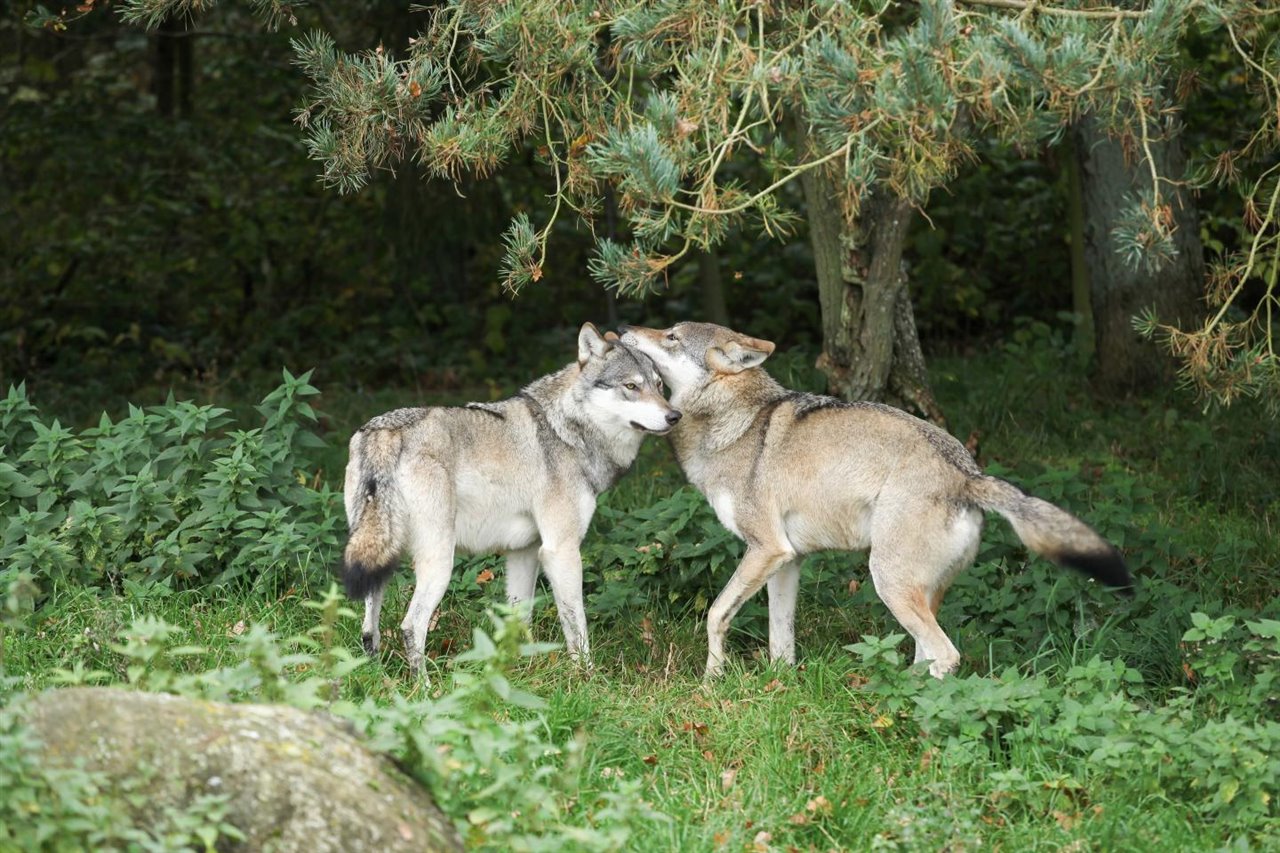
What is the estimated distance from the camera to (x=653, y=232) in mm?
4996

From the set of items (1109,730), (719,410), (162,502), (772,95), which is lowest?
(1109,730)

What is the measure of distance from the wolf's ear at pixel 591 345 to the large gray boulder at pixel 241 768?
3372mm

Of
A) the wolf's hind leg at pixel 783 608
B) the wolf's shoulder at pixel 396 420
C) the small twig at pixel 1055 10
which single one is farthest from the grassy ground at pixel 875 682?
the small twig at pixel 1055 10

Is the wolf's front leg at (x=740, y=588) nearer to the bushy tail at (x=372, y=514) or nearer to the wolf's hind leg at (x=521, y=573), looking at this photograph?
the wolf's hind leg at (x=521, y=573)

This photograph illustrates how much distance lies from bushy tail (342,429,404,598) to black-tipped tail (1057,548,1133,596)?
114 inches

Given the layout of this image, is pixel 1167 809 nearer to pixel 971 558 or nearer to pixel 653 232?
pixel 971 558

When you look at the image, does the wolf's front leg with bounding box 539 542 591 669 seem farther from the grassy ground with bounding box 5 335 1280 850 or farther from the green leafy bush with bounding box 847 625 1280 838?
the green leafy bush with bounding box 847 625 1280 838

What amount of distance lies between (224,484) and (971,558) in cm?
393

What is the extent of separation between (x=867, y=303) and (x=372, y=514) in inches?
146

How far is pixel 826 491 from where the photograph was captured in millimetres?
6383

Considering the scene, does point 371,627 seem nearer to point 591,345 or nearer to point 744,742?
point 591,345

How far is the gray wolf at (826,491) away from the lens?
5.96 metres

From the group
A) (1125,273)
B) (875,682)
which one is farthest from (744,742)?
(1125,273)

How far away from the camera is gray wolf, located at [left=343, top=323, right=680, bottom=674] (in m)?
6.25
